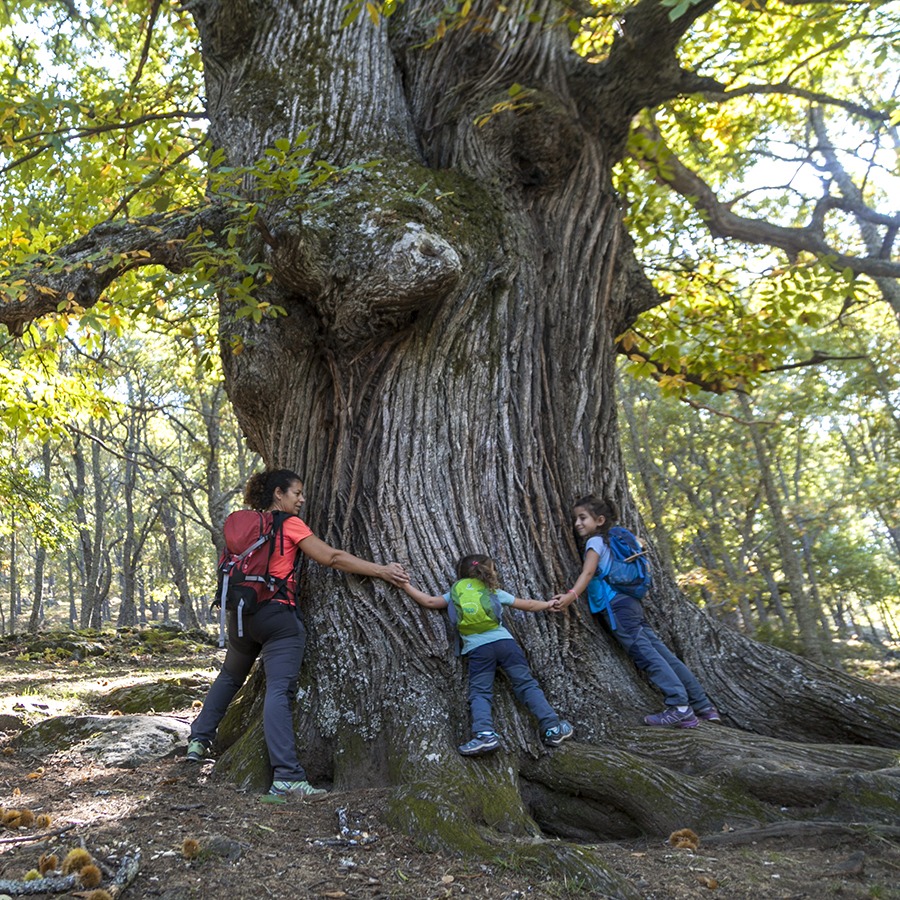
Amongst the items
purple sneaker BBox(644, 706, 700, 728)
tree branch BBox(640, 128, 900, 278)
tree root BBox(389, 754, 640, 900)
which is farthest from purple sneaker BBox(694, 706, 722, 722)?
tree branch BBox(640, 128, 900, 278)

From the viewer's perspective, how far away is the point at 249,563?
4.01m

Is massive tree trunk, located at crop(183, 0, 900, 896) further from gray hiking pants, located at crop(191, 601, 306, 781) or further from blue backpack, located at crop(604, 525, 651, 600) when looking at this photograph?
blue backpack, located at crop(604, 525, 651, 600)

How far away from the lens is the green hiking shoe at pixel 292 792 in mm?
3318

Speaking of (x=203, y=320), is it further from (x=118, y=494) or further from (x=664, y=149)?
(x=118, y=494)

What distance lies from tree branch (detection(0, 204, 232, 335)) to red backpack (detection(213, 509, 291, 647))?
183cm

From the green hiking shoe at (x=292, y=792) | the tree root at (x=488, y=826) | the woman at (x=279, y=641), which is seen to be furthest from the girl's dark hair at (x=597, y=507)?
the green hiking shoe at (x=292, y=792)

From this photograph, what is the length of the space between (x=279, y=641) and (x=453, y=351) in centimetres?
209

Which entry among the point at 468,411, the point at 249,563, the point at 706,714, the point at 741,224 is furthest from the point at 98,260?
the point at 741,224

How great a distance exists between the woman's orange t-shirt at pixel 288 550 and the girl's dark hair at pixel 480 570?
0.91 m

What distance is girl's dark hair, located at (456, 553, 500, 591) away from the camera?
390cm

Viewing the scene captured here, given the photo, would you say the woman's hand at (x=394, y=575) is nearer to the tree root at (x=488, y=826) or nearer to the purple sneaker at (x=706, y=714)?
the tree root at (x=488, y=826)

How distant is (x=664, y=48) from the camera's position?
4934mm

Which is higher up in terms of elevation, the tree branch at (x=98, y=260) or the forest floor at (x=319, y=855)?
the tree branch at (x=98, y=260)

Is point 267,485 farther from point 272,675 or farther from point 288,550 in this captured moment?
point 272,675
